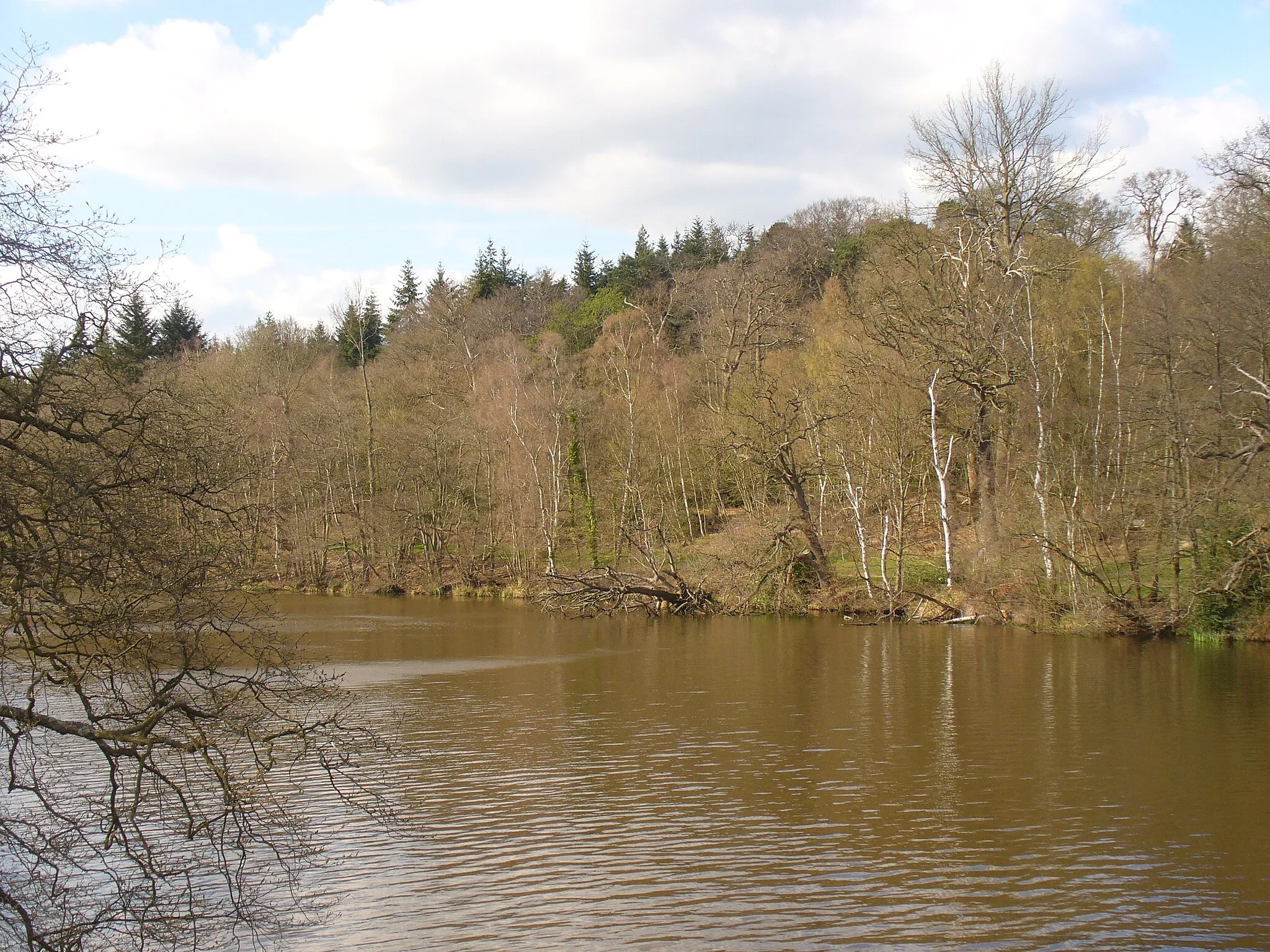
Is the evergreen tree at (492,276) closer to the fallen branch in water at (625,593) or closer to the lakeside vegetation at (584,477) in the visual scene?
the lakeside vegetation at (584,477)

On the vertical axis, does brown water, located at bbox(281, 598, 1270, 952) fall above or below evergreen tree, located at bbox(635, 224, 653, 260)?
below

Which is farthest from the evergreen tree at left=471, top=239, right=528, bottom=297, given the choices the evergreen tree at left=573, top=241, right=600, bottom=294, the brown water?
the brown water

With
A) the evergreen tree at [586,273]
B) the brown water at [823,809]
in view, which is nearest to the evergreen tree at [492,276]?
the evergreen tree at [586,273]

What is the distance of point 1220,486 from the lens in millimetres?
23672

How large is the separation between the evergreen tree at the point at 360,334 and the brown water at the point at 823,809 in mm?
38736

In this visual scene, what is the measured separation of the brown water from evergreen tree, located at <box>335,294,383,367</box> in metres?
38.7

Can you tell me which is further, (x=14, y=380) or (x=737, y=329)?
(x=737, y=329)

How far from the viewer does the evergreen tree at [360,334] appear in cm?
5916

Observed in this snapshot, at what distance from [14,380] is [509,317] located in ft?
194

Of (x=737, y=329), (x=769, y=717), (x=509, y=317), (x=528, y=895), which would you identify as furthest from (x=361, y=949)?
(x=509, y=317)

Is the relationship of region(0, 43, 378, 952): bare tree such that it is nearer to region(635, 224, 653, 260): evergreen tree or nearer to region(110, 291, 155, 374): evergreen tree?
region(110, 291, 155, 374): evergreen tree

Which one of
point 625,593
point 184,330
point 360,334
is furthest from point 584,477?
point 184,330

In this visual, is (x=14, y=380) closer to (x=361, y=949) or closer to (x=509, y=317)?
(x=361, y=949)

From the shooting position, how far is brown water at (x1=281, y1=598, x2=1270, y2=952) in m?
8.77
